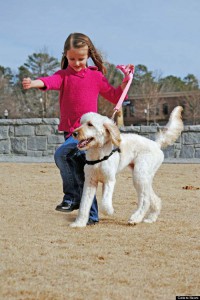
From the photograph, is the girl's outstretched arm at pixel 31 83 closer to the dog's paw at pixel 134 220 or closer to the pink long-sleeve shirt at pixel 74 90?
the pink long-sleeve shirt at pixel 74 90

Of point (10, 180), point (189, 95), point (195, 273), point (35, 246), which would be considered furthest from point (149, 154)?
point (189, 95)

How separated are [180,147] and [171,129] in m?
9.16

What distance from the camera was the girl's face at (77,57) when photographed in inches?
199

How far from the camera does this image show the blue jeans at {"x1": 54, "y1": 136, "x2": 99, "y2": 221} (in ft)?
16.9

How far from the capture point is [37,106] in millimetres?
43344

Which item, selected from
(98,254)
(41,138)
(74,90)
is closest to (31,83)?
(74,90)

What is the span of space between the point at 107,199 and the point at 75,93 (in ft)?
3.68

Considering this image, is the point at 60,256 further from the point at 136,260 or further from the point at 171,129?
the point at 171,129

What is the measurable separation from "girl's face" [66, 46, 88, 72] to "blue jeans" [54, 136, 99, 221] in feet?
2.34

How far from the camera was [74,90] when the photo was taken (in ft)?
16.8

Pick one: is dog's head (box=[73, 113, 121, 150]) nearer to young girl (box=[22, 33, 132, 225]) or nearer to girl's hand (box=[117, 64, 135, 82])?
young girl (box=[22, 33, 132, 225])

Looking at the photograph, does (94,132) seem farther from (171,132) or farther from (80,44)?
(171,132)

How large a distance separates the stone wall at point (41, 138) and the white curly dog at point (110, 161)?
30.4 ft

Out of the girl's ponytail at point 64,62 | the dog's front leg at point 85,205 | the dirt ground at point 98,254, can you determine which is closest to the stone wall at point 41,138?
the dirt ground at point 98,254
